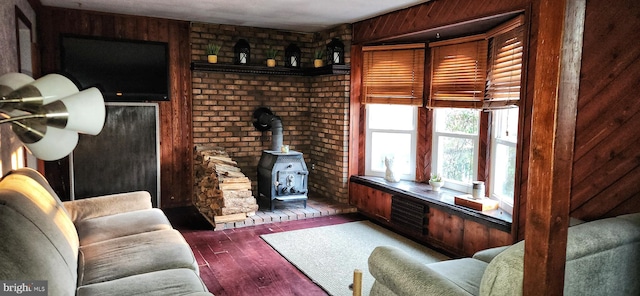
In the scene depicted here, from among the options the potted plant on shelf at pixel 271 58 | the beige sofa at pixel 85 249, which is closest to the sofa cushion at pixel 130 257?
the beige sofa at pixel 85 249

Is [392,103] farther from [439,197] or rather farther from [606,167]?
[606,167]

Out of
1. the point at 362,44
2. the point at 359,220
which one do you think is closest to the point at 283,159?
the point at 359,220

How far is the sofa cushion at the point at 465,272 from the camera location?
229 cm

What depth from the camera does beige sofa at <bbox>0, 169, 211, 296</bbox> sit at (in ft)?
5.85

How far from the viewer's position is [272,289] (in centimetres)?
313

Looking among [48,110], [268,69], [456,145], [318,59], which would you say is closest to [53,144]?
[48,110]

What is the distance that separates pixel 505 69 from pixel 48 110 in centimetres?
345

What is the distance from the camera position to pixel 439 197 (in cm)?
418

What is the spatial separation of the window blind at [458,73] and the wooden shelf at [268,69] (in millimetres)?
1132

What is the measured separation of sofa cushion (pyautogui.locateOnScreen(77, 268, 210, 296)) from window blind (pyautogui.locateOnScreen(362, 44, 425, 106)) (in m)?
3.33

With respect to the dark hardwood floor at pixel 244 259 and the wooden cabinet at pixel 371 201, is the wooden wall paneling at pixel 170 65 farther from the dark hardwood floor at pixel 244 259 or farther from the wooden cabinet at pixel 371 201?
the wooden cabinet at pixel 371 201

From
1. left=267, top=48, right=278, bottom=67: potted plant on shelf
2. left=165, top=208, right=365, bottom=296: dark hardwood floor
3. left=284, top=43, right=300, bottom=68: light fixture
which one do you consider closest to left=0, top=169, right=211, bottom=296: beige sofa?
left=165, top=208, right=365, bottom=296: dark hardwood floor

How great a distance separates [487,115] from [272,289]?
258 centimetres

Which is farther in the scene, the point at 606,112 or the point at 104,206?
the point at 104,206
